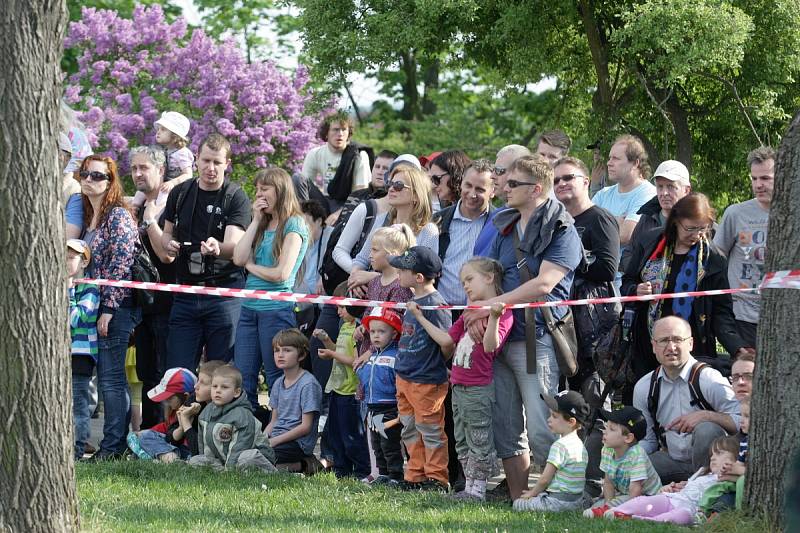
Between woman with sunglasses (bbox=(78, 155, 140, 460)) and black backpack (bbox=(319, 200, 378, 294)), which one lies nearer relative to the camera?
woman with sunglasses (bbox=(78, 155, 140, 460))

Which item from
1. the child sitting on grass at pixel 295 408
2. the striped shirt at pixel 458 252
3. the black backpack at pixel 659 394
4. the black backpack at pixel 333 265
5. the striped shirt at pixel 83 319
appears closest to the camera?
the black backpack at pixel 659 394

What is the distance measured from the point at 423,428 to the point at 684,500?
193 cm

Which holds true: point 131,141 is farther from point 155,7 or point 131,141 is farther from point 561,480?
point 561,480

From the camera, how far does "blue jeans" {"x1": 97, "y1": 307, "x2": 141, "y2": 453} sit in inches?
364

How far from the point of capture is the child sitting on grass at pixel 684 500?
662 cm

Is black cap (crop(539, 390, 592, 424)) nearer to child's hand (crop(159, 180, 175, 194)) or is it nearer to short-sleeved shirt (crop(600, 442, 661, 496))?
short-sleeved shirt (crop(600, 442, 661, 496))

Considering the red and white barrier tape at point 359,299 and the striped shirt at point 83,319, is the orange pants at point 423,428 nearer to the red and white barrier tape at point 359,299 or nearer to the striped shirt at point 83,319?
the red and white barrier tape at point 359,299

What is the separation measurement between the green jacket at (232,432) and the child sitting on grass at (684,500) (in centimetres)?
301

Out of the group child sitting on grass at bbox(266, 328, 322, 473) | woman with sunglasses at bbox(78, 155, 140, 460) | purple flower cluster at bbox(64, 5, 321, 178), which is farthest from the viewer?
purple flower cluster at bbox(64, 5, 321, 178)

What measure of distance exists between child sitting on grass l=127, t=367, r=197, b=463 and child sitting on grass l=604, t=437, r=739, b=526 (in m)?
3.83

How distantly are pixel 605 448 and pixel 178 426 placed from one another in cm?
376

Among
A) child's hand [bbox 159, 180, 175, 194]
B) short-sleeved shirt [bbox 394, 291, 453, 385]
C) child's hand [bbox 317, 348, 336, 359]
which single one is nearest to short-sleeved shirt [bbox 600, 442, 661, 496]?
short-sleeved shirt [bbox 394, 291, 453, 385]

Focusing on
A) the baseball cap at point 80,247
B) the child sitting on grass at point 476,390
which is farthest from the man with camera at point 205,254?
the child sitting on grass at point 476,390

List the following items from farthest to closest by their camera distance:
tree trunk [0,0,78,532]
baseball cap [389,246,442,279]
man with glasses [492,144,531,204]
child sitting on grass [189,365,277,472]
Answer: child sitting on grass [189,365,277,472] → man with glasses [492,144,531,204] → baseball cap [389,246,442,279] → tree trunk [0,0,78,532]
